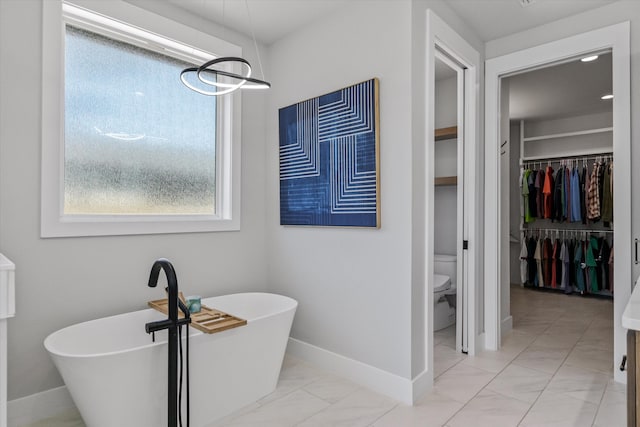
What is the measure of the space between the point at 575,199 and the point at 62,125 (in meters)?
5.99

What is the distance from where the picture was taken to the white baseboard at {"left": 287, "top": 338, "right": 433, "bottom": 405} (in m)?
2.25

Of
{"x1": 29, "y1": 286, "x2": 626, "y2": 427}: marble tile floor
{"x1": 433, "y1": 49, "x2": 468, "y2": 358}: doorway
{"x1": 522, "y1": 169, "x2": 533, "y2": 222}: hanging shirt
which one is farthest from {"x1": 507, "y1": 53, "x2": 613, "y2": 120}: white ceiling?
{"x1": 29, "y1": 286, "x2": 626, "y2": 427}: marble tile floor

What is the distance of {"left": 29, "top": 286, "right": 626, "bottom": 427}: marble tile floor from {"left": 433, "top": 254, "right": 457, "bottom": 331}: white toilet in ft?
1.27

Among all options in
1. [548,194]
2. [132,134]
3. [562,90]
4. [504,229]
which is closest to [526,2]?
[504,229]

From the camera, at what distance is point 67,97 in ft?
7.44

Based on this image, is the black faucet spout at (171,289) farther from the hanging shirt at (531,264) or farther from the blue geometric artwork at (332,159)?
the hanging shirt at (531,264)

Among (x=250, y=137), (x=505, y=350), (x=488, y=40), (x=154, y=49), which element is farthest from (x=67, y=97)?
(x=505, y=350)

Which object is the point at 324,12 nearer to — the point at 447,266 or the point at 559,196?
the point at 447,266

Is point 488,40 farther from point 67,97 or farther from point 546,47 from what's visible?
point 67,97

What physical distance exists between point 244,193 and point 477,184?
1925 mm

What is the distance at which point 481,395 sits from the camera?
2.30 meters

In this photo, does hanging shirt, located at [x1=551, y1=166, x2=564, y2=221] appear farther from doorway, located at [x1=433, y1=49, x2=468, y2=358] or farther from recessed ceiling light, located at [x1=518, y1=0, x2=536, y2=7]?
recessed ceiling light, located at [x1=518, y1=0, x2=536, y2=7]

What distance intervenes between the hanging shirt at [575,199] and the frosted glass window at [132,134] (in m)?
5.00

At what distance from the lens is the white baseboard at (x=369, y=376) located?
2.25 m
